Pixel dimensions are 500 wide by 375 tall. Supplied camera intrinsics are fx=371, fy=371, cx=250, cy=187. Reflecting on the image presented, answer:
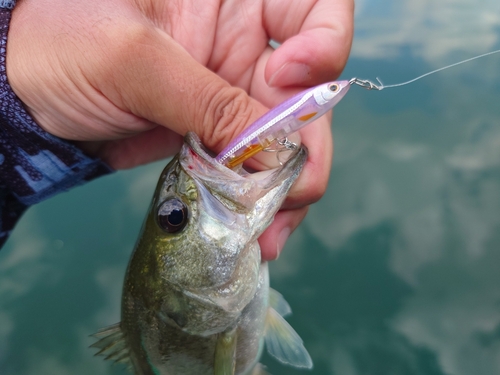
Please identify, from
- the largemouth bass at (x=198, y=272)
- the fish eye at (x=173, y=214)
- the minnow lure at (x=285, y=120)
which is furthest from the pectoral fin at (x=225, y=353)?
the minnow lure at (x=285, y=120)

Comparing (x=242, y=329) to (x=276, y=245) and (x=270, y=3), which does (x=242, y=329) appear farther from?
(x=270, y=3)

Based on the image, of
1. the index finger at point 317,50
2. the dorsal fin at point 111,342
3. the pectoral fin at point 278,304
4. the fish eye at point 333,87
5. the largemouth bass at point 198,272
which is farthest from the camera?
the pectoral fin at point 278,304

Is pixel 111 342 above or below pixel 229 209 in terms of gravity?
below

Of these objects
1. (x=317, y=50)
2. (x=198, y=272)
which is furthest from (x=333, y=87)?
(x=198, y=272)

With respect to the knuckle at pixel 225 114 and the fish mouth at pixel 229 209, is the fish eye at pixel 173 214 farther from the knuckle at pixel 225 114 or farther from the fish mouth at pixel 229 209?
the knuckle at pixel 225 114

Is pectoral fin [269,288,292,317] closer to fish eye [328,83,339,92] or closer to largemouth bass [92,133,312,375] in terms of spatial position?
largemouth bass [92,133,312,375]

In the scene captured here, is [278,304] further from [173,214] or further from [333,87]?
[333,87]
